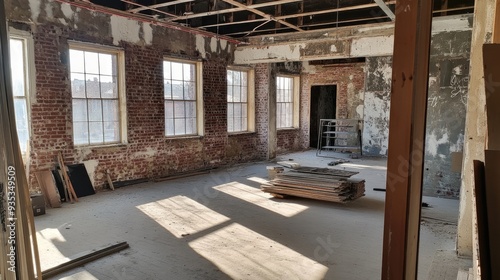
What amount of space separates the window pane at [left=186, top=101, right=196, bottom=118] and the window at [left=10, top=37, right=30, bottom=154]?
11.0 feet

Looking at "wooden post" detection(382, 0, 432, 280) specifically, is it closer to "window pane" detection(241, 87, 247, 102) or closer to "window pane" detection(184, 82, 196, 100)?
"window pane" detection(184, 82, 196, 100)

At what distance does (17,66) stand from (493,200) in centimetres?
606

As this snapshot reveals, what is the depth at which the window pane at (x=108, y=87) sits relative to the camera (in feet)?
20.7

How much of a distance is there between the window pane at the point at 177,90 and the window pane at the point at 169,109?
17cm

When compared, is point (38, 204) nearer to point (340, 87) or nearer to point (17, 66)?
point (17, 66)

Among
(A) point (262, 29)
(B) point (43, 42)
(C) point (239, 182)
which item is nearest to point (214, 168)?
(C) point (239, 182)

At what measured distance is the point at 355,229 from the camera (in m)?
4.37

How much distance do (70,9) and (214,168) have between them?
4508mm

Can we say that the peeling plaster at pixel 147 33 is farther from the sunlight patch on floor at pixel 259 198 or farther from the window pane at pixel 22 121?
the sunlight patch on floor at pixel 259 198

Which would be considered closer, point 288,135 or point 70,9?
point 70,9

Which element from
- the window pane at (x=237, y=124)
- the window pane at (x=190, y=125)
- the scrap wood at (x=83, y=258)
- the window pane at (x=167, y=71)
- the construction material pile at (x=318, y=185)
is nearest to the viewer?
the scrap wood at (x=83, y=258)

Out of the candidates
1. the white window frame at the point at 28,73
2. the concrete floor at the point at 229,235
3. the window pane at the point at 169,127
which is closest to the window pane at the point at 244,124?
the window pane at the point at 169,127

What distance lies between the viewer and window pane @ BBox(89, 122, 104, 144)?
20.4ft

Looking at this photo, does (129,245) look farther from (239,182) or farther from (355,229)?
(239,182)
